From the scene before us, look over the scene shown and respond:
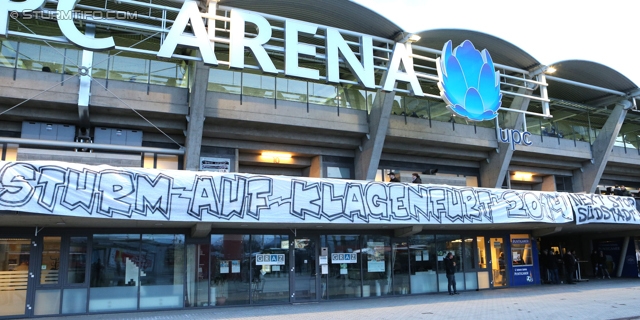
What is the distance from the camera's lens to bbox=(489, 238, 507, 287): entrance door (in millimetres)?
22484

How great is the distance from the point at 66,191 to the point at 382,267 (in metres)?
11.8

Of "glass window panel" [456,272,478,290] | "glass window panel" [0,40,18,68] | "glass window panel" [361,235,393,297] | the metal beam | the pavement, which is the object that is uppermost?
"glass window panel" [0,40,18,68]

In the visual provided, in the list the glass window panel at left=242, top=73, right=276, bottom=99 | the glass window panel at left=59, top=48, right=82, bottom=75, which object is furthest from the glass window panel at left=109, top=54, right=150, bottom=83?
the glass window panel at left=242, top=73, right=276, bottom=99

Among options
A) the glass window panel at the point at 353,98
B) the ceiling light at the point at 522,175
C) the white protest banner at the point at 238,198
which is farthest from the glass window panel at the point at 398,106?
the ceiling light at the point at 522,175

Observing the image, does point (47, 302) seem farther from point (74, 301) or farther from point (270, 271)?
point (270, 271)

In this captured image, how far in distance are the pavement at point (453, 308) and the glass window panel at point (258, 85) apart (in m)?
8.34

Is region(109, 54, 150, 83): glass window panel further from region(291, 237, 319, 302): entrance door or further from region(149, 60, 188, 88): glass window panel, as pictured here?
region(291, 237, 319, 302): entrance door

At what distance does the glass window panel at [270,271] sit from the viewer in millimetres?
17250

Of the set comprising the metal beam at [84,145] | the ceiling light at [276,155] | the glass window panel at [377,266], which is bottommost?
the glass window panel at [377,266]

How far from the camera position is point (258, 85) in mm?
19875

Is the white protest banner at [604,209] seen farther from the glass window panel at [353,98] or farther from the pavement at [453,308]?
the glass window panel at [353,98]

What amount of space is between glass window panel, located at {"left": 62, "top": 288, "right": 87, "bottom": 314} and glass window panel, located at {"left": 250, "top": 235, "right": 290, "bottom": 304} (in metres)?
5.40

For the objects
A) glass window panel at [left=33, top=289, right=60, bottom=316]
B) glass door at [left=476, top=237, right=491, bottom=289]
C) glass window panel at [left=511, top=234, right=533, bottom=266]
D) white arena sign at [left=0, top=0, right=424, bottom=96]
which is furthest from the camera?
glass window panel at [left=511, top=234, right=533, bottom=266]

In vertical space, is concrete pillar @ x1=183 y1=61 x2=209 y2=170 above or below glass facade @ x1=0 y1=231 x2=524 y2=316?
above
